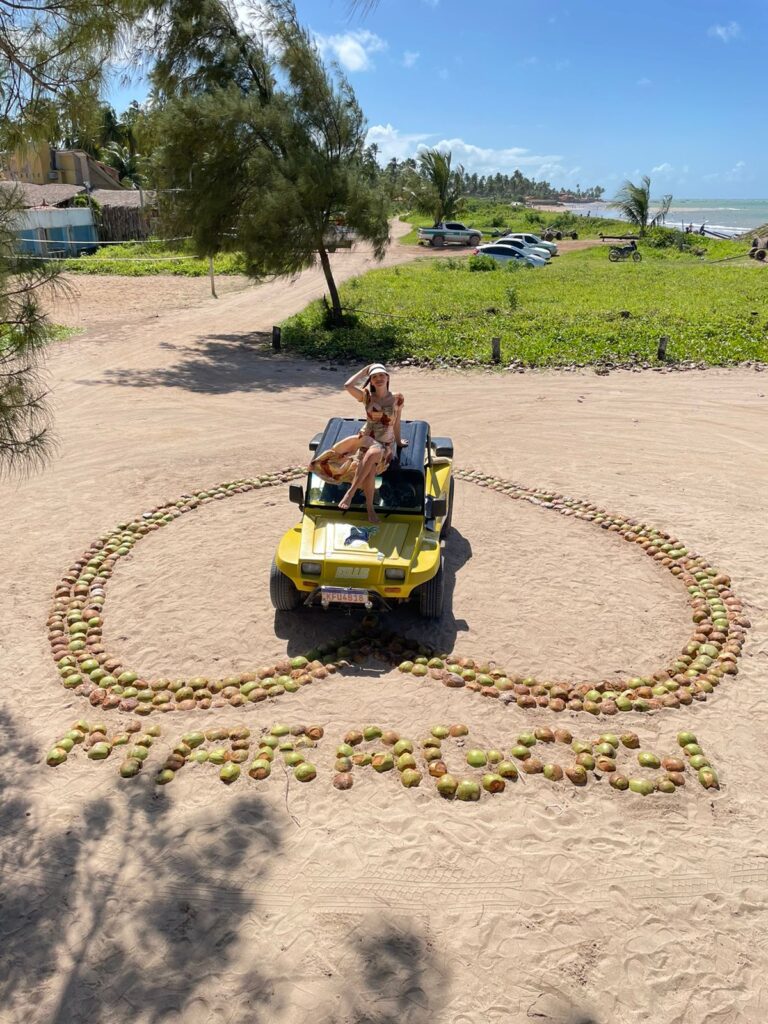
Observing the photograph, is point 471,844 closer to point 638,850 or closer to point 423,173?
point 638,850

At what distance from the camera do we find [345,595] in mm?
7195

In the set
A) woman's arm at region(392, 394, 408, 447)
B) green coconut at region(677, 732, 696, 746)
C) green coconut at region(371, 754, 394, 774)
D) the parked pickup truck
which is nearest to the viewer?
green coconut at region(371, 754, 394, 774)

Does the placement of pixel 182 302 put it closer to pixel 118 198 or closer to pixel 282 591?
pixel 282 591

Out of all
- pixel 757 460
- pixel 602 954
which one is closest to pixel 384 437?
pixel 602 954

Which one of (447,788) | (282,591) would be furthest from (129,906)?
(282,591)

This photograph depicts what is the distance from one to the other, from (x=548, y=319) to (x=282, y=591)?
17.1 meters

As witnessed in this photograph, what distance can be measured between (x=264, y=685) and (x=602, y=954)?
359 cm

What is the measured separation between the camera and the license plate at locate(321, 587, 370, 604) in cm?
718

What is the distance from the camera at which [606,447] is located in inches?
528

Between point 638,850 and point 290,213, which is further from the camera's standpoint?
point 290,213

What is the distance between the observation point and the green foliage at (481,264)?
37.7m

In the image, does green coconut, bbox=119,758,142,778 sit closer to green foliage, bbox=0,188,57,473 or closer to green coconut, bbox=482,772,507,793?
green foliage, bbox=0,188,57,473

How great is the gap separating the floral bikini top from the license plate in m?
1.73

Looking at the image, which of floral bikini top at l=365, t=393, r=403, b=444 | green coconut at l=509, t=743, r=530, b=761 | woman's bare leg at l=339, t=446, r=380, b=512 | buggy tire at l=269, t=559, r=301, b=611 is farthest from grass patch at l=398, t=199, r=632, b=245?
green coconut at l=509, t=743, r=530, b=761
